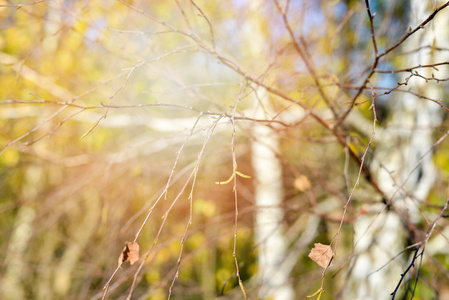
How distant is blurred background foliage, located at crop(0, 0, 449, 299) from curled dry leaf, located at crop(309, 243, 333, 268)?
1.29ft

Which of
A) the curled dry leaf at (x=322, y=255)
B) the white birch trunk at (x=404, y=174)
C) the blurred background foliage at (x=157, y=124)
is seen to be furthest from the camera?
the white birch trunk at (x=404, y=174)

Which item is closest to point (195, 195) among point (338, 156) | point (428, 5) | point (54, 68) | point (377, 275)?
point (338, 156)

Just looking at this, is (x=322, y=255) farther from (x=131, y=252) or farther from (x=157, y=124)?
(x=157, y=124)

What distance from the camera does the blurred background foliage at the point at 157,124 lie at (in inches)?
60.7

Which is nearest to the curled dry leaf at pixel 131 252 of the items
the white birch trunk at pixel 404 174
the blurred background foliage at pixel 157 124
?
the blurred background foliage at pixel 157 124

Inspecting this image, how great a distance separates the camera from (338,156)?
386 cm

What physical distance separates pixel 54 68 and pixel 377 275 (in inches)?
131

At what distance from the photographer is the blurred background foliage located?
1.54 metres

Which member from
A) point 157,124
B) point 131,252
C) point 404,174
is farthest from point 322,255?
point 157,124

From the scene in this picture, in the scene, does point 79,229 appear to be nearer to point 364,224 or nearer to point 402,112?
point 364,224

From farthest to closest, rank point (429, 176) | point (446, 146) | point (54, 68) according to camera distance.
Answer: point (54, 68) → point (446, 146) → point (429, 176)

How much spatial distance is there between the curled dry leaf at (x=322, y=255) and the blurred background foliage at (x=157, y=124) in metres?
0.39

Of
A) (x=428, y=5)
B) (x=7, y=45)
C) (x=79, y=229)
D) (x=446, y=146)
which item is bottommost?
(x=79, y=229)

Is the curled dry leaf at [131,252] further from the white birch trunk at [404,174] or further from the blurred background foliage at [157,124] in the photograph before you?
the white birch trunk at [404,174]
